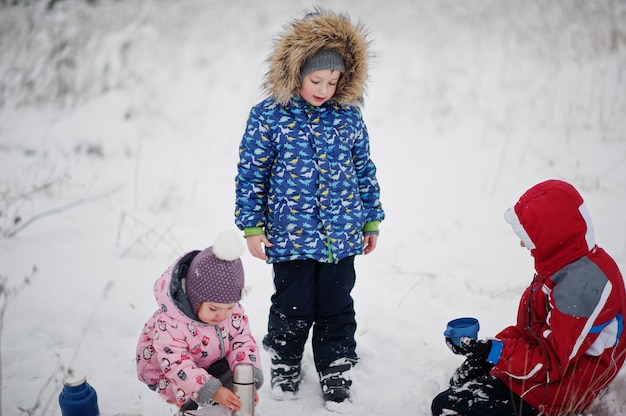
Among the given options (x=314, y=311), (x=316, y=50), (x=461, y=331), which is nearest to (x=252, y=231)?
(x=314, y=311)

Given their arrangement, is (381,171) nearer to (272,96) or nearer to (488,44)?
(272,96)

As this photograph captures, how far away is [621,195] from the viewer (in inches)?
171

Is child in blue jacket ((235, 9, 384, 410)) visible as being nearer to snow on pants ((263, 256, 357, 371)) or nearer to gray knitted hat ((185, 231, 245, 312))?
snow on pants ((263, 256, 357, 371))

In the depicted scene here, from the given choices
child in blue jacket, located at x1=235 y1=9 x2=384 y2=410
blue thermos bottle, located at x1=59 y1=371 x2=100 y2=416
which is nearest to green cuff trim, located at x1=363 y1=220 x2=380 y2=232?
child in blue jacket, located at x1=235 y1=9 x2=384 y2=410

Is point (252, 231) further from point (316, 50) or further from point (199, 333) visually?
point (316, 50)

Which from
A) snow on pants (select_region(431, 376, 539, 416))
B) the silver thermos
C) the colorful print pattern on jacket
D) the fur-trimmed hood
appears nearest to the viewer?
the silver thermos

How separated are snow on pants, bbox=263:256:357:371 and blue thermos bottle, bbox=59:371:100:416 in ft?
3.04

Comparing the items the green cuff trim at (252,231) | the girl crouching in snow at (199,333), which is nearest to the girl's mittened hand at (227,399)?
the girl crouching in snow at (199,333)

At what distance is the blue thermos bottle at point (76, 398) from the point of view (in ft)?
6.14

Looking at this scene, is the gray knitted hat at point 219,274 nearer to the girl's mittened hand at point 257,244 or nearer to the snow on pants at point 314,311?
the girl's mittened hand at point 257,244

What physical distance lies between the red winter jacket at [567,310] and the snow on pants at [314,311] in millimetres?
799

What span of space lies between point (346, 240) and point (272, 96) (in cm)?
77

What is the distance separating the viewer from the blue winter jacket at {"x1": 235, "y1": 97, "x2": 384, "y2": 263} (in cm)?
232

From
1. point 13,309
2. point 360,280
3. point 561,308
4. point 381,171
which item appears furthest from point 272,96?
point 381,171
